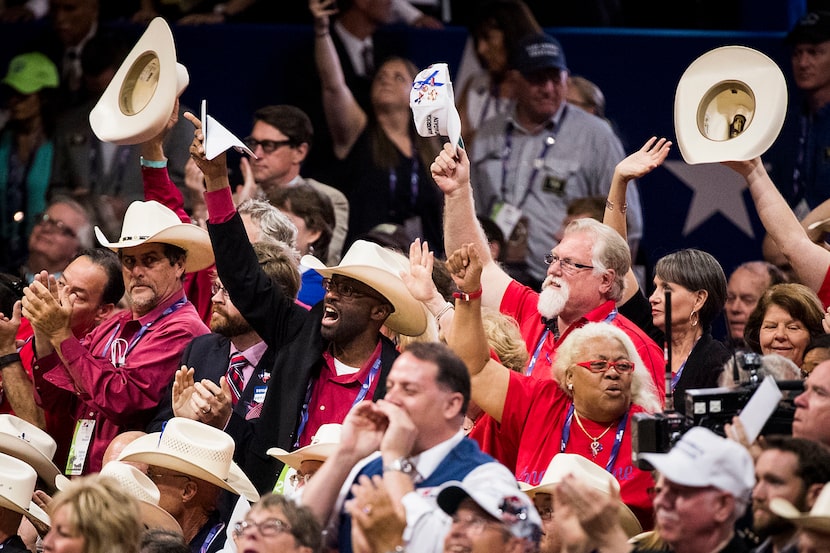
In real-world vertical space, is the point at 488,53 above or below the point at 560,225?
above

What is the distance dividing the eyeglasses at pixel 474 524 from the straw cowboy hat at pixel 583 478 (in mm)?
875

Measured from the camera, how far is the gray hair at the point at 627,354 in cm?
536

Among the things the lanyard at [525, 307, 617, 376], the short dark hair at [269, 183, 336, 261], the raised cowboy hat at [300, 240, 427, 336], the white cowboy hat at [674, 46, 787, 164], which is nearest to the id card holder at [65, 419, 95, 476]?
the raised cowboy hat at [300, 240, 427, 336]

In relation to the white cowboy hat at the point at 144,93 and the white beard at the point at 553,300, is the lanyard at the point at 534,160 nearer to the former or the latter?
the white cowboy hat at the point at 144,93

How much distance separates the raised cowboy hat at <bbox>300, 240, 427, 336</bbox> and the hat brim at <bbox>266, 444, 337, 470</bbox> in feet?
2.67

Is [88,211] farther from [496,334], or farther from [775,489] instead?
[775,489]

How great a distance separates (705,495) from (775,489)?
302mm

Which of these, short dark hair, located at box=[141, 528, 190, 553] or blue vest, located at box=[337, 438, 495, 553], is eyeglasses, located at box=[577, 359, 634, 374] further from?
short dark hair, located at box=[141, 528, 190, 553]

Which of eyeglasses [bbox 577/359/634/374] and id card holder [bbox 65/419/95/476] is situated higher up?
eyeglasses [bbox 577/359/634/374]

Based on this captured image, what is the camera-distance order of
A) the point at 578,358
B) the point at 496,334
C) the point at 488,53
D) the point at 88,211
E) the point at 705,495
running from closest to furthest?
the point at 705,495 < the point at 578,358 < the point at 496,334 < the point at 88,211 < the point at 488,53

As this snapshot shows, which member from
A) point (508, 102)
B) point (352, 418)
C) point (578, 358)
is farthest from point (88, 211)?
point (352, 418)

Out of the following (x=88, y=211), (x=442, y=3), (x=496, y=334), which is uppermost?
(x=442, y=3)

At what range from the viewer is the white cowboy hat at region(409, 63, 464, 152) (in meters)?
6.19

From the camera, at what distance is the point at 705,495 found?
4.01m
